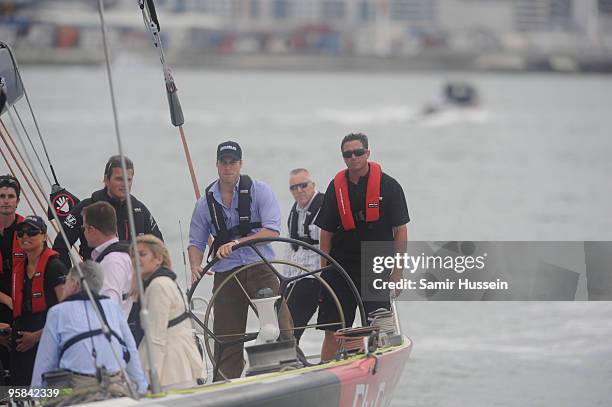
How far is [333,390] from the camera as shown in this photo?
6.67m

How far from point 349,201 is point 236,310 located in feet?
3.06

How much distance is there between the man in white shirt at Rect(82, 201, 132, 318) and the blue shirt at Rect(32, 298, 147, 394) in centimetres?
39

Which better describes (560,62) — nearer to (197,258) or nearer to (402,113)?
(402,113)

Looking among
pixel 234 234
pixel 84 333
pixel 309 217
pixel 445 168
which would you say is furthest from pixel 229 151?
pixel 445 168

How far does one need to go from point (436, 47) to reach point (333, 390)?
14703cm

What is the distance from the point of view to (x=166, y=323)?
20.0ft

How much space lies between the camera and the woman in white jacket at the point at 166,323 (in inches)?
239

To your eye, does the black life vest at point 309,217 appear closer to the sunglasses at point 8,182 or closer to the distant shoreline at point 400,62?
the sunglasses at point 8,182

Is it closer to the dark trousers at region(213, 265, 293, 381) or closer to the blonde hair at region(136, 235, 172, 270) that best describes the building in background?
the dark trousers at region(213, 265, 293, 381)

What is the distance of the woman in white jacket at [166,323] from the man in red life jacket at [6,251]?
1.11 m

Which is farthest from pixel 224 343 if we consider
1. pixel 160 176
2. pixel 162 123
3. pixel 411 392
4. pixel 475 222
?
pixel 162 123

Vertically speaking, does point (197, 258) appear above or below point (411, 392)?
above

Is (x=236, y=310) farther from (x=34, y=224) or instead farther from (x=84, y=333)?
(x=84, y=333)

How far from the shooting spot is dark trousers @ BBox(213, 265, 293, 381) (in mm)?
7230
